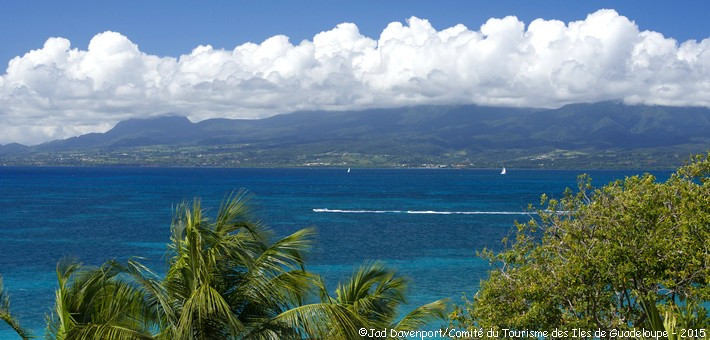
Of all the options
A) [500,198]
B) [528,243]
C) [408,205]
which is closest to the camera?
[528,243]

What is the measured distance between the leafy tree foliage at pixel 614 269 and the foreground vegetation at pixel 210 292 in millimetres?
4518

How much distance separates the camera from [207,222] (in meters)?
11.8

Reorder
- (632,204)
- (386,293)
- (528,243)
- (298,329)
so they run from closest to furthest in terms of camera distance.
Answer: (298,329) < (386,293) < (632,204) < (528,243)

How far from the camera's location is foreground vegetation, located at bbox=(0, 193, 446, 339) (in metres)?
11.0

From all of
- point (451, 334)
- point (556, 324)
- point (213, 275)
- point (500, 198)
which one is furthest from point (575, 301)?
point (500, 198)

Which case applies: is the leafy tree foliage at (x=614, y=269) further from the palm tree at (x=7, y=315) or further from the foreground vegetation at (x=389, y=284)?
the palm tree at (x=7, y=315)

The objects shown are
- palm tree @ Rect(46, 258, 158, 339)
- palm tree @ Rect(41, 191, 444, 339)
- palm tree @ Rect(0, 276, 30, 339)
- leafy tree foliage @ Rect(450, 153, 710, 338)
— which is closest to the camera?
palm tree @ Rect(41, 191, 444, 339)

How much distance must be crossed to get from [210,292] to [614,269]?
28.0ft

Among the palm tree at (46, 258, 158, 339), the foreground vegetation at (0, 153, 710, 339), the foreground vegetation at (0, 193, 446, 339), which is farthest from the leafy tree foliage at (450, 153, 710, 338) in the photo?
the palm tree at (46, 258, 158, 339)

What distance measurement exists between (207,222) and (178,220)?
0.49 metres

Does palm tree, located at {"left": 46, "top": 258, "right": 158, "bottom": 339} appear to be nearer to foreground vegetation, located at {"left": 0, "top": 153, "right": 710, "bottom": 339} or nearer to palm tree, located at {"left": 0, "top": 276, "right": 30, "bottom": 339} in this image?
foreground vegetation, located at {"left": 0, "top": 153, "right": 710, "bottom": 339}

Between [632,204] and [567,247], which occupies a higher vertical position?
[632,204]

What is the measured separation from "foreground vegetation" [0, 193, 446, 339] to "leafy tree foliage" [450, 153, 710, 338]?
4.52 meters

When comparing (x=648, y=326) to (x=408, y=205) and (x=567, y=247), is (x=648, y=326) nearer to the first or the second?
(x=567, y=247)
